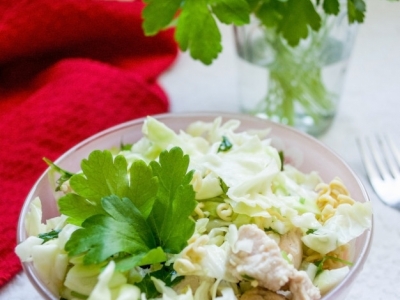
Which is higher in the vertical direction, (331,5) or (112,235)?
(331,5)

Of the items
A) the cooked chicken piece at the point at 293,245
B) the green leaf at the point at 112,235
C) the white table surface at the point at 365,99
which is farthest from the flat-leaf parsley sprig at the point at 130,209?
the white table surface at the point at 365,99

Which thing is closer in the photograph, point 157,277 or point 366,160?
point 157,277

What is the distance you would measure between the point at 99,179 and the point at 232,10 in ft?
1.18

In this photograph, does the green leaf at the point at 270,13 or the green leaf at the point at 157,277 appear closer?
the green leaf at the point at 157,277

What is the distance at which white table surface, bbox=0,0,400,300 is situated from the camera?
2.57 ft

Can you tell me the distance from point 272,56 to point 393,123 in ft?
0.95

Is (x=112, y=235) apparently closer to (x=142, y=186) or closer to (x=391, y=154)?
(x=142, y=186)

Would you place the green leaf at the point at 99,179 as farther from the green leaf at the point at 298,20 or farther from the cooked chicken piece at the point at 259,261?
the green leaf at the point at 298,20

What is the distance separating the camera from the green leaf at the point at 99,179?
0.62 meters

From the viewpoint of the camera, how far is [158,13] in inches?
33.9

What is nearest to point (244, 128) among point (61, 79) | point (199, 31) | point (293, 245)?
point (199, 31)

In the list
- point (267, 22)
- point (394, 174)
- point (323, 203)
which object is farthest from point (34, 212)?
point (394, 174)

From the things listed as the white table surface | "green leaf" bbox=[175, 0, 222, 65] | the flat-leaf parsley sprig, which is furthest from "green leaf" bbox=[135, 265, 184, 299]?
"green leaf" bbox=[175, 0, 222, 65]

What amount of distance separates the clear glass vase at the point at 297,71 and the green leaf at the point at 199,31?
0.15 metres
